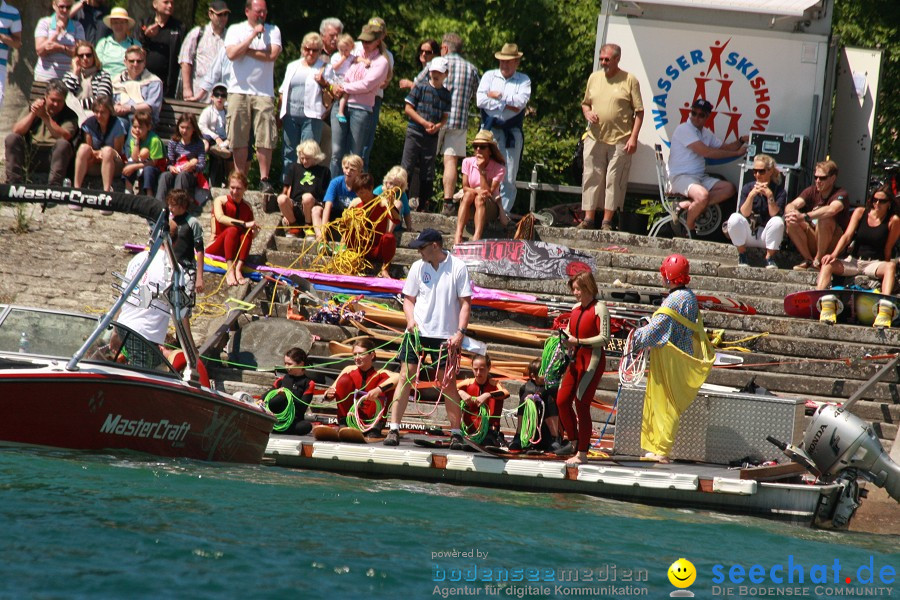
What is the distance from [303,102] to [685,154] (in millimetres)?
4955

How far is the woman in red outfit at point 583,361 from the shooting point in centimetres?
1092

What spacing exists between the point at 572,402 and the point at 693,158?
662 centimetres

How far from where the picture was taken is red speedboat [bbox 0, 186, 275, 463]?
376 inches

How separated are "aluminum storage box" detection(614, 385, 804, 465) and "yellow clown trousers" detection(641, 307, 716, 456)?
212mm

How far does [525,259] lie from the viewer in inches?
593

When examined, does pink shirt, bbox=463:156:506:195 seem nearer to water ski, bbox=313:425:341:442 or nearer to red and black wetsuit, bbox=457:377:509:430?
red and black wetsuit, bbox=457:377:509:430

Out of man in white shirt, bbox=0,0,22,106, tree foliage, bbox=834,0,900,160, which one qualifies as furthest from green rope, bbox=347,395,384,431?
tree foliage, bbox=834,0,900,160

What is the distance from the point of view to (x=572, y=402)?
1111cm

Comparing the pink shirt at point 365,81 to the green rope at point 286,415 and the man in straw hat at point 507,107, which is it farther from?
the green rope at point 286,415

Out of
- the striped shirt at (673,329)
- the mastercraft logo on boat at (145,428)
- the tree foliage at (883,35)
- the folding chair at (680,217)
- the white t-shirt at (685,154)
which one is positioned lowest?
the mastercraft logo on boat at (145,428)

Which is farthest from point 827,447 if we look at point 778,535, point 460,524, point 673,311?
point 460,524

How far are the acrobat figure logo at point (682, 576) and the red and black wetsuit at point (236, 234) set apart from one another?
7.66m

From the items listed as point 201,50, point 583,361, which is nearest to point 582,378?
point 583,361

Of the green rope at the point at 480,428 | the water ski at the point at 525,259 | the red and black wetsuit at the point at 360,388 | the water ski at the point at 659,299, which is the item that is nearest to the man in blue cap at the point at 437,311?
the green rope at the point at 480,428
